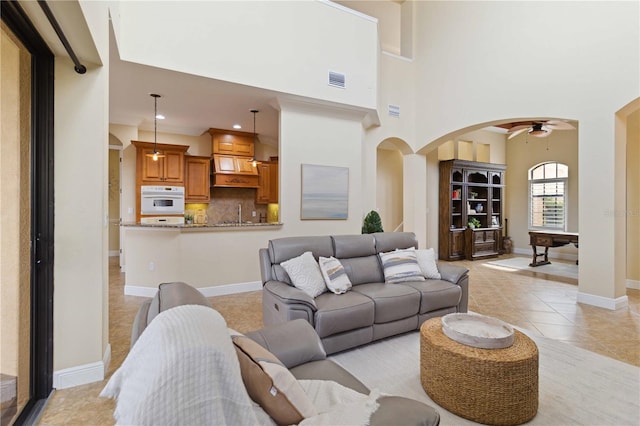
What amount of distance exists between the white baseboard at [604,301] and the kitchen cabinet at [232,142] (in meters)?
6.48

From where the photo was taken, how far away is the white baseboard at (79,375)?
7.43 ft

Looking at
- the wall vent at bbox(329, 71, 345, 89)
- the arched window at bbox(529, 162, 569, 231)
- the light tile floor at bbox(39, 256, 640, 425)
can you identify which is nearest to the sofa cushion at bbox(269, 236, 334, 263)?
the light tile floor at bbox(39, 256, 640, 425)

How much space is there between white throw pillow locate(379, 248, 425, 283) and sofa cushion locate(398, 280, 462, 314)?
9 cm

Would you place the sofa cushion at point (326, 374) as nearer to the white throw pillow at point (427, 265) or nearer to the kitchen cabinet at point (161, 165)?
the white throw pillow at point (427, 265)

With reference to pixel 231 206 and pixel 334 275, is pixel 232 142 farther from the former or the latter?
pixel 334 275

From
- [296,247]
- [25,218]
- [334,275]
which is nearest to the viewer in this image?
[25,218]

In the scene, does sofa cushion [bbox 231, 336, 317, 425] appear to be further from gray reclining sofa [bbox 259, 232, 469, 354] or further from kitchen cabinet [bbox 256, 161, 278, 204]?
kitchen cabinet [bbox 256, 161, 278, 204]

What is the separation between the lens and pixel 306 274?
299 centimetres

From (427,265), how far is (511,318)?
1.22 m

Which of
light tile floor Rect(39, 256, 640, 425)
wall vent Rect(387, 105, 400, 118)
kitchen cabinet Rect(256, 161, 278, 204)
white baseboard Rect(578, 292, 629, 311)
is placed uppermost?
wall vent Rect(387, 105, 400, 118)

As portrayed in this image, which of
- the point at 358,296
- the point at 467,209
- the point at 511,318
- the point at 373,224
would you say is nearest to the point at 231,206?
the point at 373,224

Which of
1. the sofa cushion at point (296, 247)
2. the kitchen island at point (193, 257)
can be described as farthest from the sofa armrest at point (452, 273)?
the kitchen island at point (193, 257)

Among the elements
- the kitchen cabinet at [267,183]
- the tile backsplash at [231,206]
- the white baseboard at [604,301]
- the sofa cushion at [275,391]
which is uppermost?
the kitchen cabinet at [267,183]

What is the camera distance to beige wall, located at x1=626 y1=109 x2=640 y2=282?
4922 millimetres
